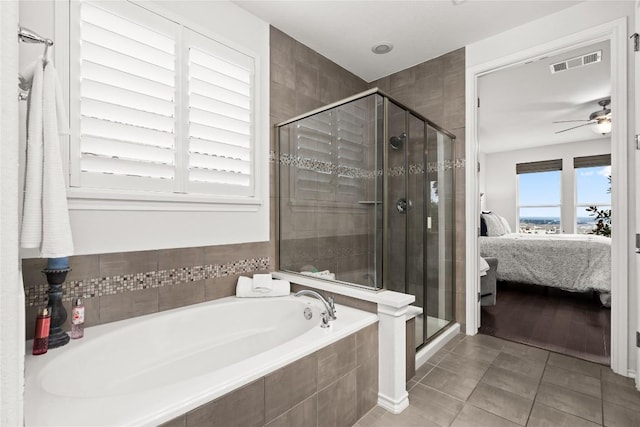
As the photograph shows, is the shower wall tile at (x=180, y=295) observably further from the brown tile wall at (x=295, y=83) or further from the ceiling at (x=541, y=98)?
the ceiling at (x=541, y=98)

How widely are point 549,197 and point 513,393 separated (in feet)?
20.4

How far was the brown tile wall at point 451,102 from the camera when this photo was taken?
2.83 meters

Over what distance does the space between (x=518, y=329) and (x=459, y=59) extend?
102 inches

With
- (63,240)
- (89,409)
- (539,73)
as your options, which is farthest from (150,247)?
(539,73)

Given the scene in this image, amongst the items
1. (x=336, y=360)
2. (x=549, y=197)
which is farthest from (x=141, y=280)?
(x=549, y=197)

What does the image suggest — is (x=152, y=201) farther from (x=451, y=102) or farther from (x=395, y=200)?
(x=451, y=102)

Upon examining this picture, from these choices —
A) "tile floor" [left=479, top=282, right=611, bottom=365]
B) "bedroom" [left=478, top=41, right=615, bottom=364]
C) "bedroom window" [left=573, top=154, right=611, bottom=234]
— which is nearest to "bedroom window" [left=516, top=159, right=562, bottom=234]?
"bedroom" [left=478, top=41, right=615, bottom=364]

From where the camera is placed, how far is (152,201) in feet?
6.01

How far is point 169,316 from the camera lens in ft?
5.84

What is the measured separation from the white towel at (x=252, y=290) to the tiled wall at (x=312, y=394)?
0.75 metres

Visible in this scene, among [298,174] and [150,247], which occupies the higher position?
[298,174]

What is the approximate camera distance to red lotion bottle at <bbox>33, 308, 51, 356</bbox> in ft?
4.36

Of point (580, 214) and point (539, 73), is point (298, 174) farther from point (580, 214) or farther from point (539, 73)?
point (580, 214)

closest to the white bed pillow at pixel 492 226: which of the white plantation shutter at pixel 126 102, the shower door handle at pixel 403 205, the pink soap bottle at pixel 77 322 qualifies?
the shower door handle at pixel 403 205
